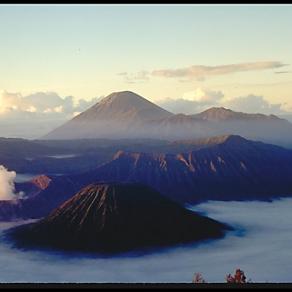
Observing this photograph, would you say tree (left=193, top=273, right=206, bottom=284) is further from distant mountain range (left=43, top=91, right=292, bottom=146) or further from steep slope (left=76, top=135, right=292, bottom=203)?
distant mountain range (left=43, top=91, right=292, bottom=146)

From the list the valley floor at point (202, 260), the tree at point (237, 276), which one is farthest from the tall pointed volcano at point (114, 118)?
the tree at point (237, 276)

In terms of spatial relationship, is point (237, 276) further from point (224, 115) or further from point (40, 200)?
point (40, 200)

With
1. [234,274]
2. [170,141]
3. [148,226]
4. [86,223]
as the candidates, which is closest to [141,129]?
[170,141]

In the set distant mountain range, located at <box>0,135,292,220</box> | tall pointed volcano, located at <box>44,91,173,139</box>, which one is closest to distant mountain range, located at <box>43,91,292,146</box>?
tall pointed volcano, located at <box>44,91,173,139</box>

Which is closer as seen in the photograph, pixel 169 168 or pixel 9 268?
pixel 9 268

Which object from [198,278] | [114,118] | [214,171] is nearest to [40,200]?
[114,118]

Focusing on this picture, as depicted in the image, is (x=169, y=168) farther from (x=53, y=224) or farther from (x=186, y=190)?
(x=53, y=224)
